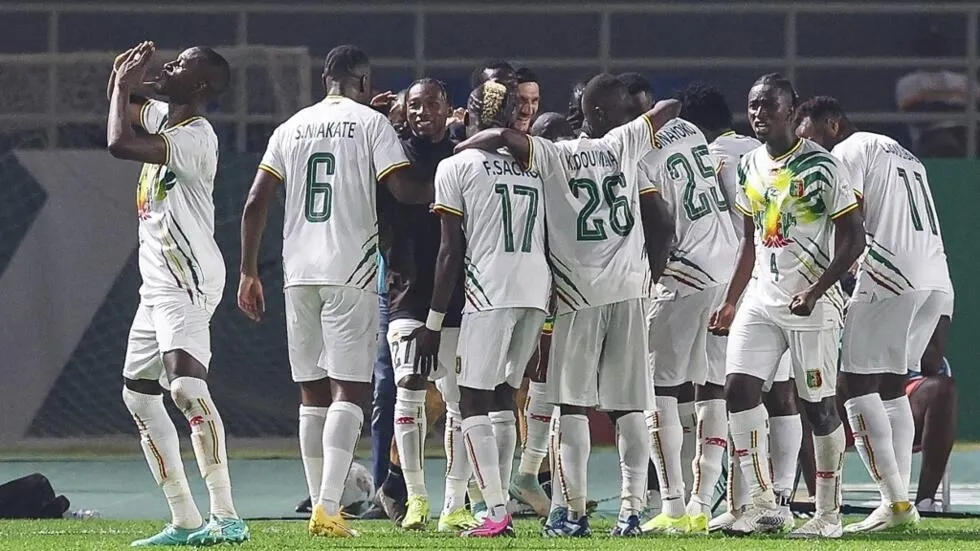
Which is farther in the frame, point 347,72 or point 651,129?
point 347,72

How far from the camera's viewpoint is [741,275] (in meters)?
8.90

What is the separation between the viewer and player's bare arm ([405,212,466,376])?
27.6 feet

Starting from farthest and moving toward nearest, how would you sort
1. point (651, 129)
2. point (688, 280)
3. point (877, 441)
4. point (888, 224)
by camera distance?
point (688, 280)
point (888, 224)
point (877, 441)
point (651, 129)

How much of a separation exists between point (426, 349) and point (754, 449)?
160 cm

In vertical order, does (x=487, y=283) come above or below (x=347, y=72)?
below

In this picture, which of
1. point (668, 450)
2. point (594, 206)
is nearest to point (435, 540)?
point (668, 450)

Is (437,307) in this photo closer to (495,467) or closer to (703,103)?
(495,467)

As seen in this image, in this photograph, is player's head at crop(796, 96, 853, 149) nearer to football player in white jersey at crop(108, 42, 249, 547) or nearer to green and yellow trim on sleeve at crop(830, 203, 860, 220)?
green and yellow trim on sleeve at crop(830, 203, 860, 220)

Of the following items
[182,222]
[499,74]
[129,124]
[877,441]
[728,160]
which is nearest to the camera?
[129,124]

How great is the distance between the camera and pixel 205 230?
8.13m

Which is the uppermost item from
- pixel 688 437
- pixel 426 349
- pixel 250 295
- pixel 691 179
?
pixel 691 179

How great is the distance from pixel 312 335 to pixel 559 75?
7.25m

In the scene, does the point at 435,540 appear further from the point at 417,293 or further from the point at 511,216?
the point at 511,216

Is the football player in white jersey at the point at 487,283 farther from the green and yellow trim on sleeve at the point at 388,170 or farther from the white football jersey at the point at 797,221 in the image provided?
the white football jersey at the point at 797,221
